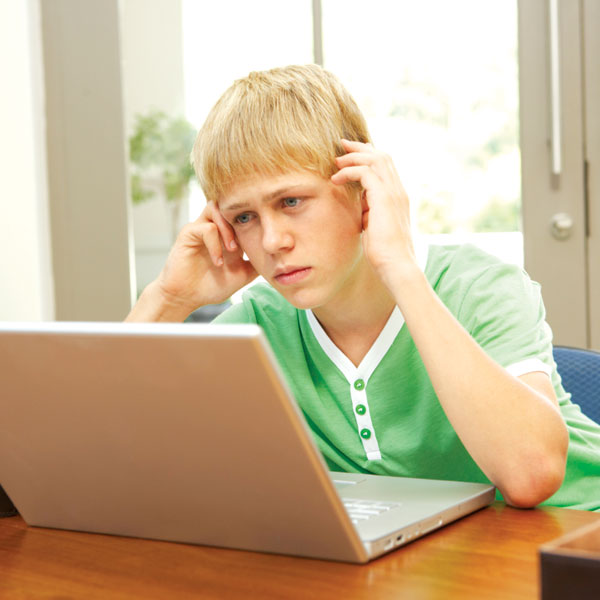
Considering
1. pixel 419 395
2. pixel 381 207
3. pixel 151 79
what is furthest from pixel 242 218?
pixel 151 79

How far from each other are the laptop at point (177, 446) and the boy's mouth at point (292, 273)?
0.37 metres

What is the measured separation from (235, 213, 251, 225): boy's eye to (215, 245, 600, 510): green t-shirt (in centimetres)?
20

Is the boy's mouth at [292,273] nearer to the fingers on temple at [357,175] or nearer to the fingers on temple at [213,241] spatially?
the fingers on temple at [357,175]

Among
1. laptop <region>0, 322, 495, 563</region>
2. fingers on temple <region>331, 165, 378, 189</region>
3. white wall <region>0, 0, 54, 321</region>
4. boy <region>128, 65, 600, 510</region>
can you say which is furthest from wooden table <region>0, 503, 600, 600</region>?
white wall <region>0, 0, 54, 321</region>

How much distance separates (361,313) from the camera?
126cm

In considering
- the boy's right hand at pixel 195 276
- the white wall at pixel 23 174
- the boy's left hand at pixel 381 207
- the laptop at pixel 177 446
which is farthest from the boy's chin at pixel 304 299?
the white wall at pixel 23 174

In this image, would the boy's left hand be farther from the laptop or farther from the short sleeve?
the laptop

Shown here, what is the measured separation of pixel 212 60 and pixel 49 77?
470 mm

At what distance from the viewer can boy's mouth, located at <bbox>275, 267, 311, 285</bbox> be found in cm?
113

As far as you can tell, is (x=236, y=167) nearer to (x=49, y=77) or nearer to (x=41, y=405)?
(x=41, y=405)

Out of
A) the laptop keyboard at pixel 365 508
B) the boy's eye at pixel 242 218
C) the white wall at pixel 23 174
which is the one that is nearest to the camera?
the laptop keyboard at pixel 365 508

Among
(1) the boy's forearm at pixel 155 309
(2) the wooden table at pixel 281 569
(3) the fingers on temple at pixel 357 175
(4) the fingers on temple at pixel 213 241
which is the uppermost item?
(3) the fingers on temple at pixel 357 175

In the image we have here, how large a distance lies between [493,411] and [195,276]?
0.63m

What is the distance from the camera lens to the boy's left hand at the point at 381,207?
1.04 metres
